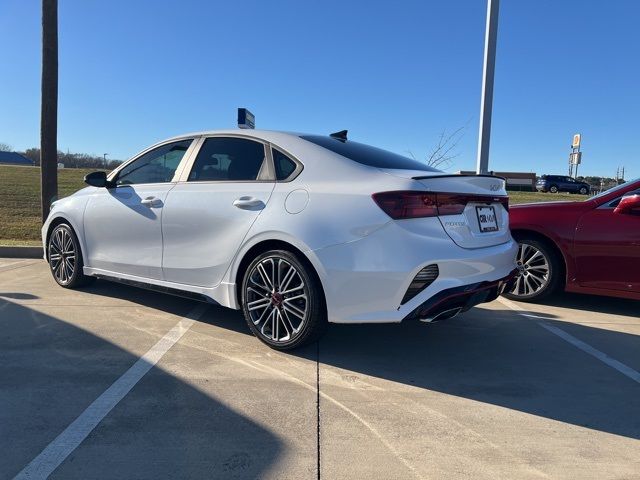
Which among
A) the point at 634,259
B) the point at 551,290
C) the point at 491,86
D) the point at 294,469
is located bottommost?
the point at 294,469

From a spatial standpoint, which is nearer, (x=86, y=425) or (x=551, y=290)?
(x=86, y=425)

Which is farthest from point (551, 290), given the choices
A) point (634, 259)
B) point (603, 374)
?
point (603, 374)

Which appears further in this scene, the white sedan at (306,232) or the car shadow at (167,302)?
the car shadow at (167,302)

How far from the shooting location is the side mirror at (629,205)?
5.24m

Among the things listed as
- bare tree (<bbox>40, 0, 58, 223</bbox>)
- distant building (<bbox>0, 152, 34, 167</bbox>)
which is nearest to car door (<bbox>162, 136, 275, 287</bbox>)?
bare tree (<bbox>40, 0, 58, 223</bbox>)

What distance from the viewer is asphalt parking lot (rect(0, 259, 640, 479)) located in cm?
254

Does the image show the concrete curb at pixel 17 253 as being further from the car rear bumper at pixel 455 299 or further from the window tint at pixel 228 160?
the car rear bumper at pixel 455 299

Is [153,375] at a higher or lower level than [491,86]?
lower

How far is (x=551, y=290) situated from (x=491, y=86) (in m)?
4.22

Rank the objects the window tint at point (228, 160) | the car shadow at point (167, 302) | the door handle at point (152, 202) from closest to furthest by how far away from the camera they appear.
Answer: the window tint at point (228, 160) → the door handle at point (152, 202) → the car shadow at point (167, 302)

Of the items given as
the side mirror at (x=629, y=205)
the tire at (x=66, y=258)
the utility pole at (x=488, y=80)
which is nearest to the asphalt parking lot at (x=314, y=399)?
the tire at (x=66, y=258)

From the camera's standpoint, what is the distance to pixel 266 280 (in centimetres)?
397

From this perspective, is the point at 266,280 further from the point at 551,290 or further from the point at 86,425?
the point at 551,290

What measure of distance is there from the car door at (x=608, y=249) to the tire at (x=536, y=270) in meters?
0.26
